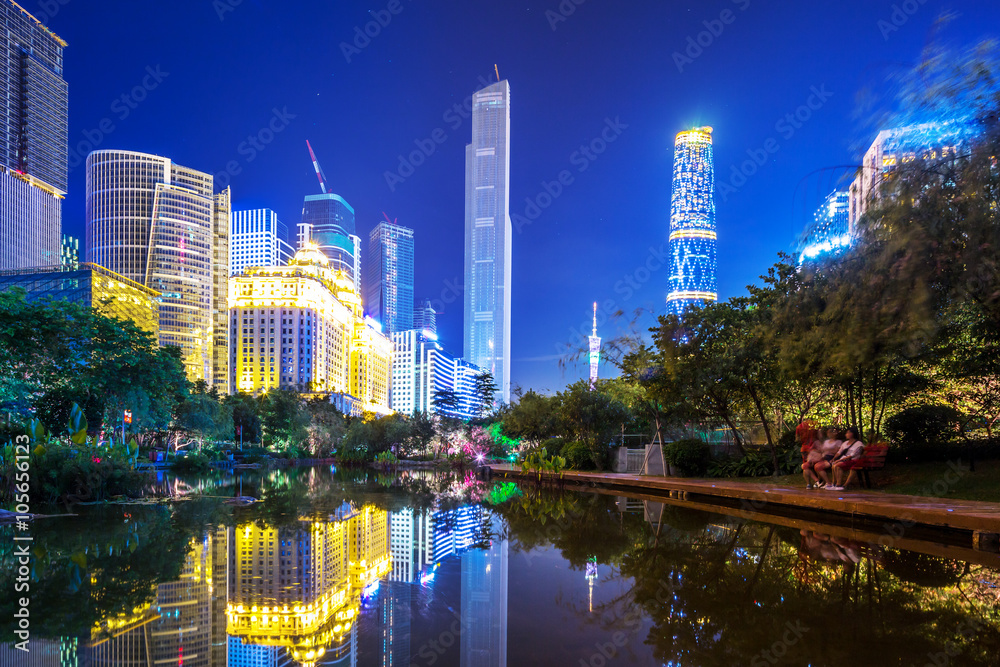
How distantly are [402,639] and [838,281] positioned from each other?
9.24 metres

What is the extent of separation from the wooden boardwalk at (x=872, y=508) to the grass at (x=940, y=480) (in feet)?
0.95

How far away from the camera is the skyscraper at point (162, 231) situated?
146 meters

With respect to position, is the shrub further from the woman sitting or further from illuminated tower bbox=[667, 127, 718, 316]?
illuminated tower bbox=[667, 127, 718, 316]

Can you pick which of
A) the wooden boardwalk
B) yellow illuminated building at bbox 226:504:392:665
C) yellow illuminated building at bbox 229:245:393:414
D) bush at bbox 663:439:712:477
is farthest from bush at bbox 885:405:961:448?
yellow illuminated building at bbox 229:245:393:414

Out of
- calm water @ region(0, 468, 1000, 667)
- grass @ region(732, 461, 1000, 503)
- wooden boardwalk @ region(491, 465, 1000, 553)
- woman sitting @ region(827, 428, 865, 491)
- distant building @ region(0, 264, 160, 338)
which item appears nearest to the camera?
calm water @ region(0, 468, 1000, 667)

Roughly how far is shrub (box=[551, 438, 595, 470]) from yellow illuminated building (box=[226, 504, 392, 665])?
50.7 feet

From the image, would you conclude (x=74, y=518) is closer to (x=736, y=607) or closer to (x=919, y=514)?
(x=736, y=607)

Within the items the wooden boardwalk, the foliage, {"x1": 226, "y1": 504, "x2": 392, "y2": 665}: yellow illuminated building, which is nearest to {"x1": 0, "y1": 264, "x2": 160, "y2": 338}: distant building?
the foliage

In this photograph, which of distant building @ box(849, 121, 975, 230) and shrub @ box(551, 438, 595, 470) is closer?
distant building @ box(849, 121, 975, 230)

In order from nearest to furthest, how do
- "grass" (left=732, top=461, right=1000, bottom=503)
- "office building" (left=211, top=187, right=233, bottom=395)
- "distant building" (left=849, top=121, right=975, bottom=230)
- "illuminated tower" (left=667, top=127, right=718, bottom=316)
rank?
"distant building" (left=849, top=121, right=975, bottom=230) < "grass" (left=732, top=461, right=1000, bottom=503) < "office building" (left=211, top=187, right=233, bottom=395) < "illuminated tower" (left=667, top=127, right=718, bottom=316)

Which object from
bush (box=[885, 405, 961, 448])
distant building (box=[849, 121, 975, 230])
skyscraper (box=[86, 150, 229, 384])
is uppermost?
skyscraper (box=[86, 150, 229, 384])

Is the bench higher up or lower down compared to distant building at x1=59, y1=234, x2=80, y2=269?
lower down

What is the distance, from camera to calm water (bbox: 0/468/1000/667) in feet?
13.8

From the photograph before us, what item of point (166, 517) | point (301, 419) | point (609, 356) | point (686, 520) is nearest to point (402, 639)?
point (686, 520)
